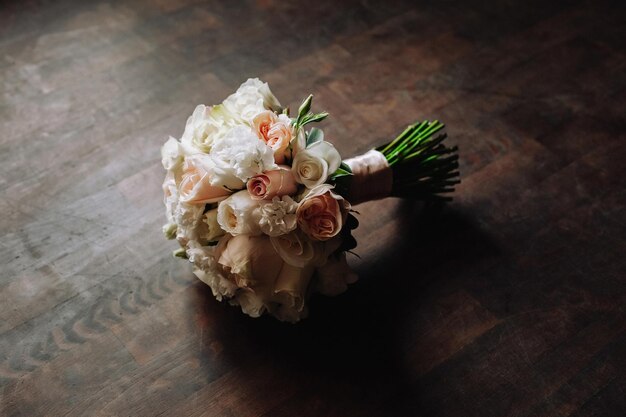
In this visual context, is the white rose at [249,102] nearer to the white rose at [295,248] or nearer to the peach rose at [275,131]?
the peach rose at [275,131]

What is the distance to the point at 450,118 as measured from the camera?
5.44 ft

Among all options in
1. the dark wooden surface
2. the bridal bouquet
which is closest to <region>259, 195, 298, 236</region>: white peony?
the bridal bouquet

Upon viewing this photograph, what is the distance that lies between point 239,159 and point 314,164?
122 mm

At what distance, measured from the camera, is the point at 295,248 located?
1118 millimetres

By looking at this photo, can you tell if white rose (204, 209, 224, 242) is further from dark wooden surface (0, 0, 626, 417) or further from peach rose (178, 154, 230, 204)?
dark wooden surface (0, 0, 626, 417)

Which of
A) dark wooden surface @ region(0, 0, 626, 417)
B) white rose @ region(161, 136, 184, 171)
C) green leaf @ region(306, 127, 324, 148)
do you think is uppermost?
green leaf @ region(306, 127, 324, 148)

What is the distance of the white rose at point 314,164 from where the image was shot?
1.11 metres

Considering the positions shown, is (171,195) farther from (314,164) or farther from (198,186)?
(314,164)

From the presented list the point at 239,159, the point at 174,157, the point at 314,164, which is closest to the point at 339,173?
the point at 314,164

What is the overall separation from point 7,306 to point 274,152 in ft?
1.91

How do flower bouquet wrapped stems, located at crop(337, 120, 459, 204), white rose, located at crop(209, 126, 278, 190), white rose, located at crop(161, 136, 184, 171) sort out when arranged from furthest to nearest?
flower bouquet wrapped stems, located at crop(337, 120, 459, 204)
white rose, located at crop(161, 136, 184, 171)
white rose, located at crop(209, 126, 278, 190)

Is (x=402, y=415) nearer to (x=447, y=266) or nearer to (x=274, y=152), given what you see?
(x=447, y=266)

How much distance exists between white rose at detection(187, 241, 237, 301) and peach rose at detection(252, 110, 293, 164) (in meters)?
0.19

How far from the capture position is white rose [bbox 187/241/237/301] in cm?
115
